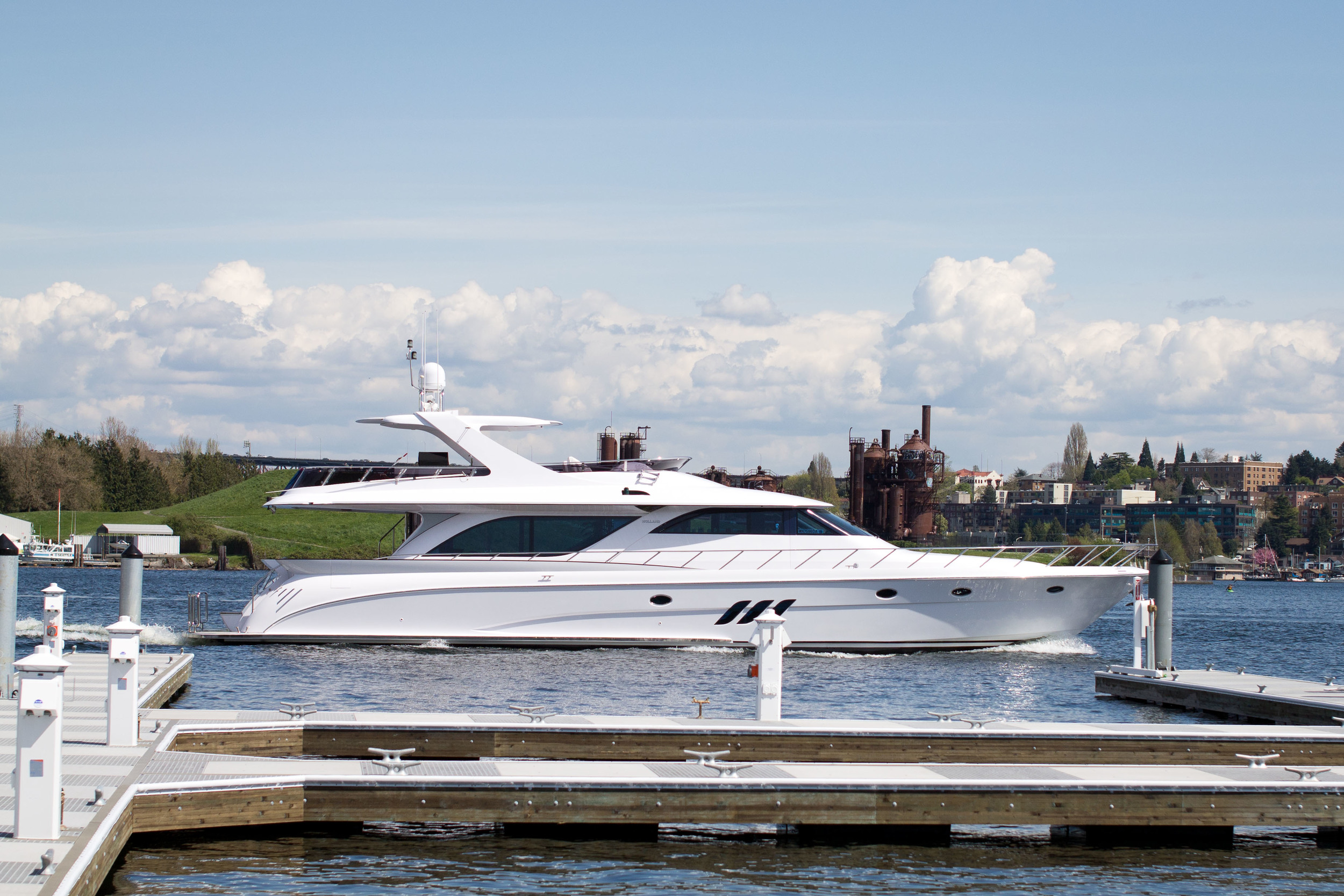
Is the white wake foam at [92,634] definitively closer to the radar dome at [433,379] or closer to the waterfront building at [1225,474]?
the radar dome at [433,379]

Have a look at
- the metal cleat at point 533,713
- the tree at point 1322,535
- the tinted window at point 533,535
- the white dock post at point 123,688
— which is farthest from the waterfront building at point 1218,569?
the white dock post at point 123,688

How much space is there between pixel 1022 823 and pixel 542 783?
3631 mm

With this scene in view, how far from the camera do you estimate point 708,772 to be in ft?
33.9

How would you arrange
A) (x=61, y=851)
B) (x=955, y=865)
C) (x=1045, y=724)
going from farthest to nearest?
(x=1045, y=724)
(x=955, y=865)
(x=61, y=851)

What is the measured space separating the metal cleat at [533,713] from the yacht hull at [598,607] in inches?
374

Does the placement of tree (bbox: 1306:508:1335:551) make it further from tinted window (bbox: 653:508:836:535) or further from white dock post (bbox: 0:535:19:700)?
white dock post (bbox: 0:535:19:700)

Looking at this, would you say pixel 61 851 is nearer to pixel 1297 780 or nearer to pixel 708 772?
pixel 708 772

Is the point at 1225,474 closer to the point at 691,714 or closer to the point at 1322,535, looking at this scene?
the point at 1322,535

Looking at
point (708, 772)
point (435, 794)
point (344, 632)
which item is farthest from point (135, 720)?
point (344, 632)

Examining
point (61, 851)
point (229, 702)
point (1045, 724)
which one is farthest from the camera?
Result: point (229, 702)

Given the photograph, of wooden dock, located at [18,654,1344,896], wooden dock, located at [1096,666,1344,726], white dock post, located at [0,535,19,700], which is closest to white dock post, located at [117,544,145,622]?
white dock post, located at [0,535,19,700]

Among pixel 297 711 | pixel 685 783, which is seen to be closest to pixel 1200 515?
pixel 297 711

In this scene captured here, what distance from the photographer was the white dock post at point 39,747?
7.27 m

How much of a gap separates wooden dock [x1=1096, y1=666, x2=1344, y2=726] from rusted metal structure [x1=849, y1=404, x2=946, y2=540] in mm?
49837
